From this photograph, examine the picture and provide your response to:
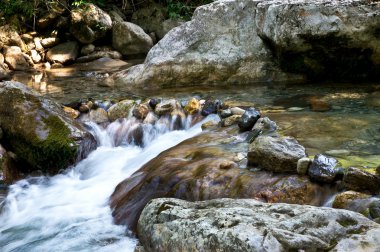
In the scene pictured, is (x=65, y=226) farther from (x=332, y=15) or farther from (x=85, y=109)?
(x=332, y=15)

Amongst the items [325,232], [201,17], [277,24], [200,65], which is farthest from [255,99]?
[325,232]

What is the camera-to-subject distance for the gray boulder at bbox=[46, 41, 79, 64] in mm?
14836

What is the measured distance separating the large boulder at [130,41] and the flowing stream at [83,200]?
8947 millimetres

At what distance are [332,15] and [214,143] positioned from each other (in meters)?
3.71

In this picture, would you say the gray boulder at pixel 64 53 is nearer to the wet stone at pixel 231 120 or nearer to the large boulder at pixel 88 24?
the large boulder at pixel 88 24

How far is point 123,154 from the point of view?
650cm

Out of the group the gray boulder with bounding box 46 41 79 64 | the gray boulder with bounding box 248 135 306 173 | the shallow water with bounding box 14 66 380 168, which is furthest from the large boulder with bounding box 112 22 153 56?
the gray boulder with bounding box 248 135 306 173

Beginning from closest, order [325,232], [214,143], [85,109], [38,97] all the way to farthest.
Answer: [325,232] < [214,143] < [38,97] < [85,109]

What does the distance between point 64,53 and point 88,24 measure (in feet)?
4.88

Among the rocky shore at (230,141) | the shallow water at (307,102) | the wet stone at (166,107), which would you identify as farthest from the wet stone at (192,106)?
the shallow water at (307,102)

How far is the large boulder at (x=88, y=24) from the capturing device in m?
15.6

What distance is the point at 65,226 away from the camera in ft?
15.2

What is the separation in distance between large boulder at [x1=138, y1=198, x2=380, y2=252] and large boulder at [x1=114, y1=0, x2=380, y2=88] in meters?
5.37

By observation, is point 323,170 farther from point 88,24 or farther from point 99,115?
point 88,24
